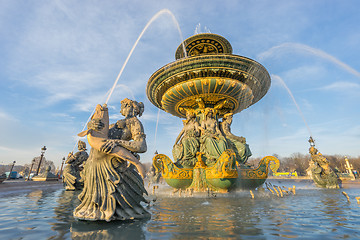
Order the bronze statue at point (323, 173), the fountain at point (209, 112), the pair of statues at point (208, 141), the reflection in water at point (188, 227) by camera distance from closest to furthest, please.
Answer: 1. the reflection in water at point (188, 227)
2. the fountain at point (209, 112)
3. the pair of statues at point (208, 141)
4. the bronze statue at point (323, 173)

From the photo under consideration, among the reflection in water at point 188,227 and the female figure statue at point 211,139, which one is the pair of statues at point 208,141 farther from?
the reflection in water at point 188,227

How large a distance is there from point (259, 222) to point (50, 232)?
9.48ft

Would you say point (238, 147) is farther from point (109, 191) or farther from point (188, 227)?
point (109, 191)

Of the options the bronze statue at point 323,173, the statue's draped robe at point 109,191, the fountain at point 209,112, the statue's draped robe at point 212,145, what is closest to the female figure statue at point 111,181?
the statue's draped robe at point 109,191

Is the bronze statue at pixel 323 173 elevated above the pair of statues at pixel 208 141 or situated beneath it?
situated beneath

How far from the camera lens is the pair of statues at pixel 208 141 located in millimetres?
7762

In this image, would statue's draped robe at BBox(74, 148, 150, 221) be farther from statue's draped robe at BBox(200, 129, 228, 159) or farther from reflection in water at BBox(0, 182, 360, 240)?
statue's draped robe at BBox(200, 129, 228, 159)

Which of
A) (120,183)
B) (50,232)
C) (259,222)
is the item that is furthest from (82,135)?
(259,222)

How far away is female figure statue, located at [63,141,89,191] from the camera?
711cm

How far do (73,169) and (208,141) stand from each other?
6163 millimetres

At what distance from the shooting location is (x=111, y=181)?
2.64 m

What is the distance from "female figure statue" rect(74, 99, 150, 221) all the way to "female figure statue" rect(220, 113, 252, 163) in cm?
607

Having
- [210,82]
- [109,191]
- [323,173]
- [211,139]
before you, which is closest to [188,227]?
[109,191]

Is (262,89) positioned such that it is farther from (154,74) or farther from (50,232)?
(50,232)
